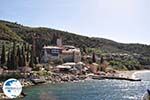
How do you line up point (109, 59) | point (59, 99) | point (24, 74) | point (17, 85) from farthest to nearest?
point (109, 59) < point (24, 74) < point (59, 99) < point (17, 85)

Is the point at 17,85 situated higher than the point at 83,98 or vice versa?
the point at 17,85

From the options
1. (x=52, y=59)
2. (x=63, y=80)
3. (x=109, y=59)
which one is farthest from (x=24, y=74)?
(x=109, y=59)

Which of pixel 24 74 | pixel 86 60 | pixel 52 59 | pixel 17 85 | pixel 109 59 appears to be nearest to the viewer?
pixel 17 85

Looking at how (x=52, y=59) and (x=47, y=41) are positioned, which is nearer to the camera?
(x=52, y=59)

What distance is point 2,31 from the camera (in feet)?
541

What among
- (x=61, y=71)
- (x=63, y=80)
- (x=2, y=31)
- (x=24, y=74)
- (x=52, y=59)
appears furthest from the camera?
(x=2, y=31)

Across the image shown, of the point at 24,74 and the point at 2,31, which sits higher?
the point at 2,31

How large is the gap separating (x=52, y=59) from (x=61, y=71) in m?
20.7

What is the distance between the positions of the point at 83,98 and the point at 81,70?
5843 cm

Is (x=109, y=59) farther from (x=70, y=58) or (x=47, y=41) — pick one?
(x=70, y=58)

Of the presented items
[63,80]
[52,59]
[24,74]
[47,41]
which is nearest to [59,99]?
[24,74]

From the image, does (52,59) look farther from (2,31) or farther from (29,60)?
(2,31)

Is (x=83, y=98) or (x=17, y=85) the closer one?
(x=17, y=85)

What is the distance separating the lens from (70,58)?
13612 cm
